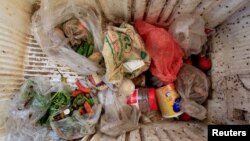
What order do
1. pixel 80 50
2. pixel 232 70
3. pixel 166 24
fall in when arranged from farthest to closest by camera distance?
pixel 166 24, pixel 80 50, pixel 232 70

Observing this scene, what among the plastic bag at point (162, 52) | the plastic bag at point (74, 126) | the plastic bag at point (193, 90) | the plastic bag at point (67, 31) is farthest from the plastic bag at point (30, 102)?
the plastic bag at point (193, 90)

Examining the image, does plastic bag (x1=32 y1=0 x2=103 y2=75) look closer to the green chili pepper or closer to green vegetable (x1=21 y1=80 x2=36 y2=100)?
the green chili pepper

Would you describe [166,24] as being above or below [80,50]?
above

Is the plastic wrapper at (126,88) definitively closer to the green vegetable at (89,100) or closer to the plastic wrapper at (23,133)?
the green vegetable at (89,100)

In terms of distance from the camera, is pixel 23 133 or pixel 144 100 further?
pixel 144 100

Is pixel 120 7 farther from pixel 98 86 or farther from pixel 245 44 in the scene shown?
pixel 245 44

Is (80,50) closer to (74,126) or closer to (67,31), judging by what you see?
(67,31)

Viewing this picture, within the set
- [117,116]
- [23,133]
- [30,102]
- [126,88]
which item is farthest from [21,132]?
[126,88]

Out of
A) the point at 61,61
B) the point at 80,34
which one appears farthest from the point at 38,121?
the point at 80,34

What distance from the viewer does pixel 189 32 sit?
1.44m

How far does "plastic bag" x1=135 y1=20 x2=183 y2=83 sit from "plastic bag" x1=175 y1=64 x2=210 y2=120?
7cm

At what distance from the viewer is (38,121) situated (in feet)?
4.68

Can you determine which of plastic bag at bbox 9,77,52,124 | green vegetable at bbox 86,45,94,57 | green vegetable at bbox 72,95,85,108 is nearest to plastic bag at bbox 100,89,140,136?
green vegetable at bbox 72,95,85,108

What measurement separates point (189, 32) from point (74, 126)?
94cm
